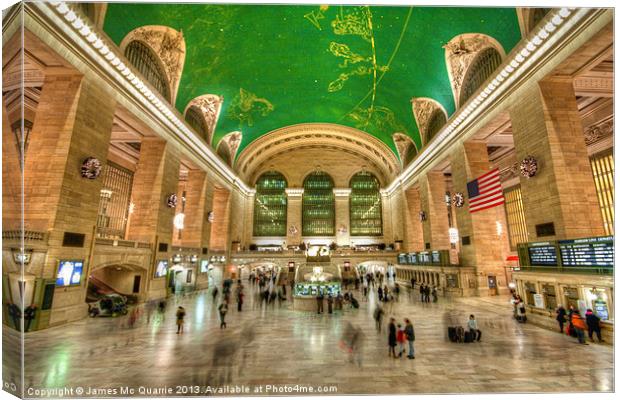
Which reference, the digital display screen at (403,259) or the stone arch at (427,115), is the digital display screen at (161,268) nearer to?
the stone arch at (427,115)

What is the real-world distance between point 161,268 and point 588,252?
1799cm

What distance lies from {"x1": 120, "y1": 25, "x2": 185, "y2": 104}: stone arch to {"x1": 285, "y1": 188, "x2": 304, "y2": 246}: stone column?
2036cm

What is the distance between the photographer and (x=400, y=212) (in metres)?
29.9

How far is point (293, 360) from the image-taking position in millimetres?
5973

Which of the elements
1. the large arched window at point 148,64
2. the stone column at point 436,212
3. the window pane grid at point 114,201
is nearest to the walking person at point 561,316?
the stone column at point 436,212

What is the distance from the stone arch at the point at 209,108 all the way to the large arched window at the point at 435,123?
14925 mm

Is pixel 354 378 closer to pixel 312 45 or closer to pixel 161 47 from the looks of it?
pixel 312 45

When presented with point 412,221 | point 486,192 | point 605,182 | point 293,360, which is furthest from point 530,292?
point 412,221

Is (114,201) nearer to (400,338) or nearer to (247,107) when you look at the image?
(247,107)

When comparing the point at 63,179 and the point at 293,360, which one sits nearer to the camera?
the point at 293,360

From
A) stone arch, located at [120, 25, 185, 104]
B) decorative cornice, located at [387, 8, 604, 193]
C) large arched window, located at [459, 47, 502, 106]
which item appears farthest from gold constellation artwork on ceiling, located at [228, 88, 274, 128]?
large arched window, located at [459, 47, 502, 106]

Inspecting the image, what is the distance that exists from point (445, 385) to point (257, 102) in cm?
2061

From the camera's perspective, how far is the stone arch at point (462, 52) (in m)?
11.8

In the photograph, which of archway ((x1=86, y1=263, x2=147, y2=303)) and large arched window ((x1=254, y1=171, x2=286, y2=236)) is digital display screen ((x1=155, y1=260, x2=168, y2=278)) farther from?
large arched window ((x1=254, y1=171, x2=286, y2=236))
